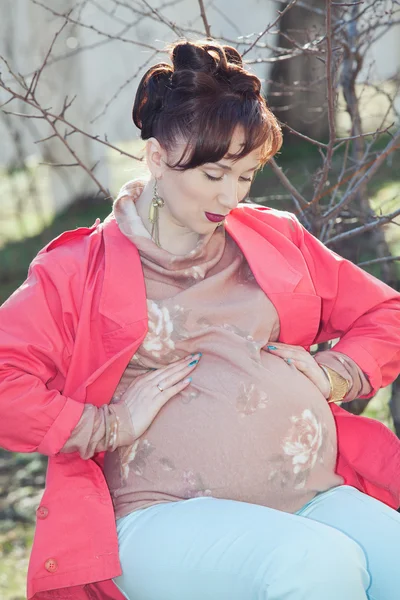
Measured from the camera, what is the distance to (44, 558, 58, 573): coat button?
204 cm

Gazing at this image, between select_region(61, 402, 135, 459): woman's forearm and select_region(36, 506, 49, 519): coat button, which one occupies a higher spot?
select_region(61, 402, 135, 459): woman's forearm

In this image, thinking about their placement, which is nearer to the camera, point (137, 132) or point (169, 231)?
point (169, 231)

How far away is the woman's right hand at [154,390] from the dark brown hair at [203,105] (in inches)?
19.7

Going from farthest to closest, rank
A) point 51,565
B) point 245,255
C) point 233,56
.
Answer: point 245,255 < point 233,56 < point 51,565

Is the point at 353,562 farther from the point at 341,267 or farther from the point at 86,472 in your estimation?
the point at 341,267

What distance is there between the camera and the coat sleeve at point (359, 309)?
95.3 inches

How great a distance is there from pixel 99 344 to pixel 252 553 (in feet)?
2.13

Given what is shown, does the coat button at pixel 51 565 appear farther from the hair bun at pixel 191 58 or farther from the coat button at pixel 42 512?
the hair bun at pixel 191 58

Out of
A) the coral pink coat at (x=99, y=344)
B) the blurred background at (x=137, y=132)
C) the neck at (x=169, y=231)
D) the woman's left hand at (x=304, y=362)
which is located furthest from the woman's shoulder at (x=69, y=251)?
the woman's left hand at (x=304, y=362)

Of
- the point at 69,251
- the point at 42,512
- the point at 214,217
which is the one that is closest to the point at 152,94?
the point at 214,217

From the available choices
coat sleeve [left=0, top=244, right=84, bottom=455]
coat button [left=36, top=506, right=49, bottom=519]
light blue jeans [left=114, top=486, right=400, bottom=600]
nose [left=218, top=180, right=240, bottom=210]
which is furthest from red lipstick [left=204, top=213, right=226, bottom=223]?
coat button [left=36, top=506, right=49, bottom=519]

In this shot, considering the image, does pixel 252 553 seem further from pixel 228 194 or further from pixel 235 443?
pixel 228 194

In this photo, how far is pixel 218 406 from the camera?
2139 millimetres

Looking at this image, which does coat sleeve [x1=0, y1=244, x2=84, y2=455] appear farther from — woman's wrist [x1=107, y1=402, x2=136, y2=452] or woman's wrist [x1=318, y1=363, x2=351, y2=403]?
woman's wrist [x1=318, y1=363, x2=351, y2=403]
